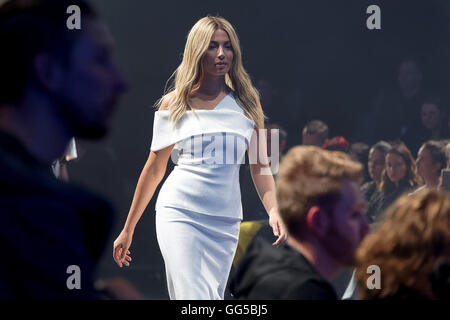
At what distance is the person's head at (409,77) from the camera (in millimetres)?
5406

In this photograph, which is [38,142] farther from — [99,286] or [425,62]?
[425,62]

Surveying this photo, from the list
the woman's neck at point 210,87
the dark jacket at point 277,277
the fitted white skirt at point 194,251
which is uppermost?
the woman's neck at point 210,87

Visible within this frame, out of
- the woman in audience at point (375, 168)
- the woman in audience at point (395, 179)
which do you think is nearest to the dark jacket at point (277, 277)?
the woman in audience at point (395, 179)

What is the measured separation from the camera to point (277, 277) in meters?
1.68

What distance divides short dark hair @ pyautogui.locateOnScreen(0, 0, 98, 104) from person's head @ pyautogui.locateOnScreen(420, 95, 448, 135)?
4.31 meters

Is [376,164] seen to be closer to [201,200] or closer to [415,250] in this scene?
[201,200]

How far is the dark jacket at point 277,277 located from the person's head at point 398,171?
112 inches

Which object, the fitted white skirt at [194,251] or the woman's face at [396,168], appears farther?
the woman's face at [396,168]

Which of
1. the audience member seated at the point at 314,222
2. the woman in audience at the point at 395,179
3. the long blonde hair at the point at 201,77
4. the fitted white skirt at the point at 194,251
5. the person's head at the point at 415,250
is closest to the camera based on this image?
the person's head at the point at 415,250

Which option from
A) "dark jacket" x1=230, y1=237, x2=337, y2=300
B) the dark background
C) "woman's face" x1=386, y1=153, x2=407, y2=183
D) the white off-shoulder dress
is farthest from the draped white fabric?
the dark background

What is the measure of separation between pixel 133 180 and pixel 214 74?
226 centimetres

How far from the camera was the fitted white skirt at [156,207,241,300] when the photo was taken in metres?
3.13

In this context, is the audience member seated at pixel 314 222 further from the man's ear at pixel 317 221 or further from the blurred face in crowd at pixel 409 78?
the blurred face in crowd at pixel 409 78
